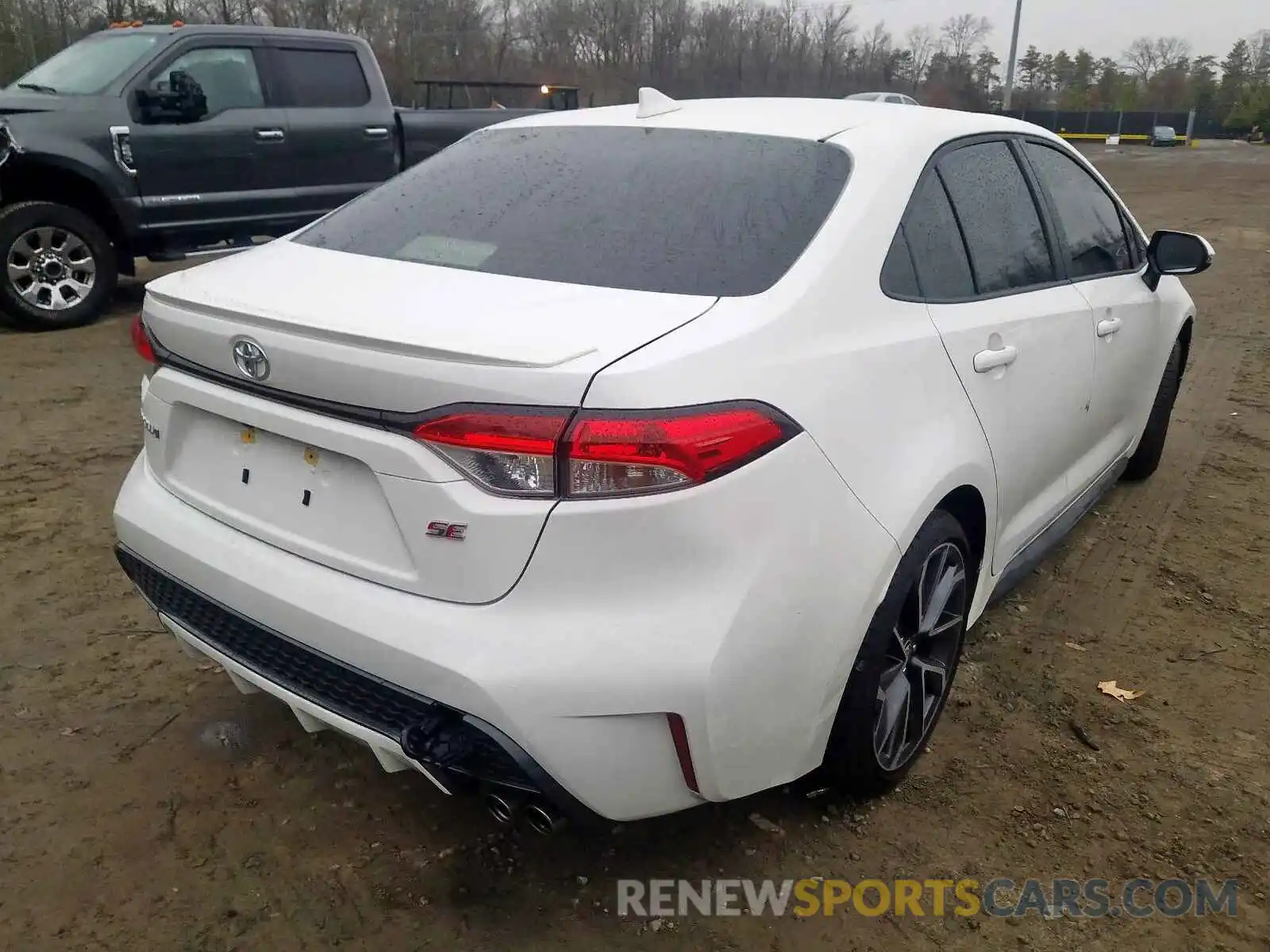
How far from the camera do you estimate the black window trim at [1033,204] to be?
2598 mm

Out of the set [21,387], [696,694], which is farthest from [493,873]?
[21,387]

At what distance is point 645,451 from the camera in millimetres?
1808

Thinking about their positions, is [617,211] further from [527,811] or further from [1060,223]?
[1060,223]

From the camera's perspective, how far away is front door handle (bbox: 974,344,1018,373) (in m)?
2.63

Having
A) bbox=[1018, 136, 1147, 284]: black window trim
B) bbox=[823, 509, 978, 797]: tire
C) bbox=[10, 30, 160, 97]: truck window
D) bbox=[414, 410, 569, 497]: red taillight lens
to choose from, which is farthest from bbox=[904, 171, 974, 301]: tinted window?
bbox=[10, 30, 160, 97]: truck window

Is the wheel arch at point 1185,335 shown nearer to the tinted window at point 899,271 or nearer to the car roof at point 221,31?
the tinted window at point 899,271

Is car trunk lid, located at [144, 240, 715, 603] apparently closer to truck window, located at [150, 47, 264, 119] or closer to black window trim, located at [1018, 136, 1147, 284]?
black window trim, located at [1018, 136, 1147, 284]

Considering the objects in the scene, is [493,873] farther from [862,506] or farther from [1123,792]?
[1123,792]

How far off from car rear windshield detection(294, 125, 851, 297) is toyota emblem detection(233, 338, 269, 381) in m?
0.49

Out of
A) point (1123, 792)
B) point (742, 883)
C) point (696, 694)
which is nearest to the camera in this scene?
point (696, 694)

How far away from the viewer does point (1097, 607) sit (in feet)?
12.1

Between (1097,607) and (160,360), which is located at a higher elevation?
(160,360)

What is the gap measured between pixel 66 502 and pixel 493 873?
114 inches

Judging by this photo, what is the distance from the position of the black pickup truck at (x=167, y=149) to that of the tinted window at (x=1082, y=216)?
20.3ft
